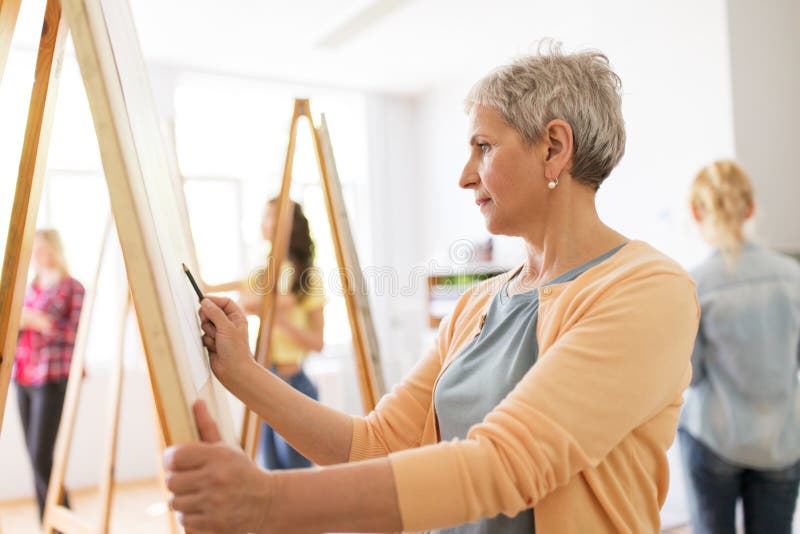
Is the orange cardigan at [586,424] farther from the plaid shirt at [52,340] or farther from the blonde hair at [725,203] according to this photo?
the plaid shirt at [52,340]

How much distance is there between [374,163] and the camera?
5.52 m

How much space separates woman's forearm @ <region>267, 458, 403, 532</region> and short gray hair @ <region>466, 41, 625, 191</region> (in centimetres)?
50

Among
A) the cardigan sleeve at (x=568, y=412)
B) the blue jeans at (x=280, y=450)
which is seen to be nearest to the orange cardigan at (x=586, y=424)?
the cardigan sleeve at (x=568, y=412)

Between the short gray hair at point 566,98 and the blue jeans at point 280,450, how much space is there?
162 centimetres

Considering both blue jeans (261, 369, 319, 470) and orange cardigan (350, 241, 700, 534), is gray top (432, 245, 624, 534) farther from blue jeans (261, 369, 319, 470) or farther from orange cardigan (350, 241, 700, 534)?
blue jeans (261, 369, 319, 470)

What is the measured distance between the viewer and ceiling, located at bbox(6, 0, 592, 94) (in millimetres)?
3730

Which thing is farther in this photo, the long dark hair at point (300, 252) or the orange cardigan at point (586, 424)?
the long dark hair at point (300, 252)

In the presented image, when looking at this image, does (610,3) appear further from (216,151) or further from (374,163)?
(216,151)

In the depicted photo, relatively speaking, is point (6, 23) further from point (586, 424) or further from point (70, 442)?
point (70, 442)

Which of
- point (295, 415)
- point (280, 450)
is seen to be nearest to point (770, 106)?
point (280, 450)

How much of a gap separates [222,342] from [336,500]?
0.40 metres

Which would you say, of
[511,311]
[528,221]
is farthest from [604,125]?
[511,311]

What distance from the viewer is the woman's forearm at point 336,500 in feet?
2.00

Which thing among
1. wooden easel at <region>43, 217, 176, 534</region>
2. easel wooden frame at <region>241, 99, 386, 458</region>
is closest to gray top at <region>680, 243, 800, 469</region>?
easel wooden frame at <region>241, 99, 386, 458</region>
